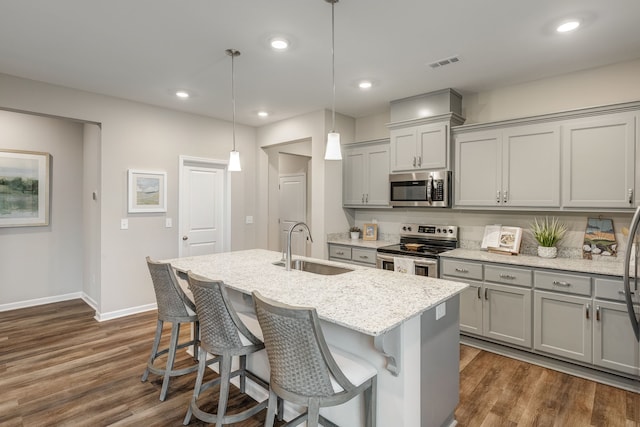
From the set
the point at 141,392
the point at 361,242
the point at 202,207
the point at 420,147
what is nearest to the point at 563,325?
the point at 420,147

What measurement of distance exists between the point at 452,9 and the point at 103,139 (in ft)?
12.6

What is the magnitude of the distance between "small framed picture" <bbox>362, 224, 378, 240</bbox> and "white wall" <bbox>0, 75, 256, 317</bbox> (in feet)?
7.95

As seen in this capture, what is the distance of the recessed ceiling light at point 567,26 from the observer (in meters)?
2.37

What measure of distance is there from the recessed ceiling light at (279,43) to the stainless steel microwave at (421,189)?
6.74 feet

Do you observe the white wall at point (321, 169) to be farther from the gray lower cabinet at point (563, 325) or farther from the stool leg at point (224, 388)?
the stool leg at point (224, 388)

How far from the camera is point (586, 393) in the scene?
8.39 feet

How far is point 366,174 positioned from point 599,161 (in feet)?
7.97

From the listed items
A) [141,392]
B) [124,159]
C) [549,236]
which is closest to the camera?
[141,392]

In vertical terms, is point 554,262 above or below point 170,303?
above

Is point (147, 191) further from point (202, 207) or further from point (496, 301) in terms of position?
point (496, 301)

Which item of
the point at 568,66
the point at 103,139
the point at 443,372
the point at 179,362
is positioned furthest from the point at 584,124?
the point at 103,139

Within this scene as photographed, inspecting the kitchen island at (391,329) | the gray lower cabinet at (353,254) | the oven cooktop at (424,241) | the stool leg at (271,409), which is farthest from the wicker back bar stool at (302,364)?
the gray lower cabinet at (353,254)

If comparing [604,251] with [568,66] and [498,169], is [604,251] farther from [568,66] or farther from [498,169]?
[568,66]

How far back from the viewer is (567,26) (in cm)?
241
